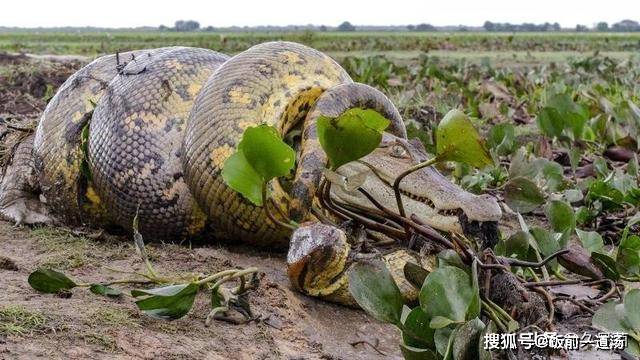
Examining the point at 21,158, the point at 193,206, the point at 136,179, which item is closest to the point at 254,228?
the point at 193,206

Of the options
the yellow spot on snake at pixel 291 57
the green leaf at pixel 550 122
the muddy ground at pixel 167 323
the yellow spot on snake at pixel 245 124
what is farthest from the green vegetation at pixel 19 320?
the green leaf at pixel 550 122

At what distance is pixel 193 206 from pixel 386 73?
227 inches

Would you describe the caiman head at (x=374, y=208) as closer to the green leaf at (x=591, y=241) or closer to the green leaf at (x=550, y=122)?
the green leaf at (x=591, y=241)

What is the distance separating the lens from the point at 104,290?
2.56 m

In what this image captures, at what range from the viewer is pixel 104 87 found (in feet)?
13.2

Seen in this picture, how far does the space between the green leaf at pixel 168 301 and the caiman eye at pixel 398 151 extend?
3.50 feet

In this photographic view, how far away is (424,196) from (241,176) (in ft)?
2.29

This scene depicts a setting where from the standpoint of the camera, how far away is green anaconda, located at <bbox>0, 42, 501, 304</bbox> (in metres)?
2.96

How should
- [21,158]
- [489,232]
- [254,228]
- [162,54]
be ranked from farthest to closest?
[21,158] < [162,54] < [254,228] < [489,232]

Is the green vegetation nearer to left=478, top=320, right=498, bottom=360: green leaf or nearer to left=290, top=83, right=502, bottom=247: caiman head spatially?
left=290, top=83, right=502, bottom=247: caiman head

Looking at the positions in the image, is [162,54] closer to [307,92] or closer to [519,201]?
[307,92]

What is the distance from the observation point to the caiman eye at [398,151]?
320 centimetres

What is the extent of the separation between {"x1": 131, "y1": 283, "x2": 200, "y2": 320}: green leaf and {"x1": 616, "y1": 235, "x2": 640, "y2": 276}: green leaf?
58.0 inches

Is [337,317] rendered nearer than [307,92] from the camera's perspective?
Yes
